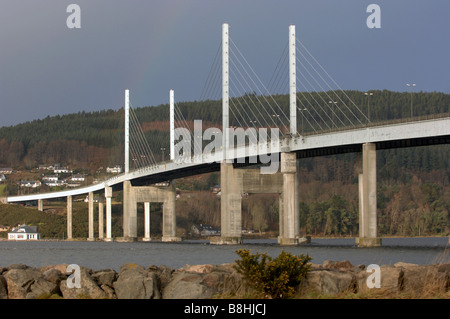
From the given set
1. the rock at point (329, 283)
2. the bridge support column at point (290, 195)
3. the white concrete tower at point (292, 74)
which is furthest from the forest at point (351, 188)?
the rock at point (329, 283)

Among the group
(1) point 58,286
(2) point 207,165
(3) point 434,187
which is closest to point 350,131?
(2) point 207,165

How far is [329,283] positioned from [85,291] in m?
6.02

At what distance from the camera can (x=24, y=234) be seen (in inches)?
5625

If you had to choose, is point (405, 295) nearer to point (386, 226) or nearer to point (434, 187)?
point (386, 226)

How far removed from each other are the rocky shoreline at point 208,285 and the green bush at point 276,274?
0.78 ft

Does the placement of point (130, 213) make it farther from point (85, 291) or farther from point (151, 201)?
point (85, 291)

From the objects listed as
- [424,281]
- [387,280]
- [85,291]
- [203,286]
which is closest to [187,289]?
[203,286]

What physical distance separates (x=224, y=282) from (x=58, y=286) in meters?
4.44

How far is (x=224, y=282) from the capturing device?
1997cm

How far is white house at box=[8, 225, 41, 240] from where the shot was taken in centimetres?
14250

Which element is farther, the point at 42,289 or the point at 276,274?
the point at 42,289

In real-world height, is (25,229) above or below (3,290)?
below

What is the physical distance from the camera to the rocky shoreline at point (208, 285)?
1922cm

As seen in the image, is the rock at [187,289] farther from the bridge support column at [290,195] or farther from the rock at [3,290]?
the bridge support column at [290,195]
